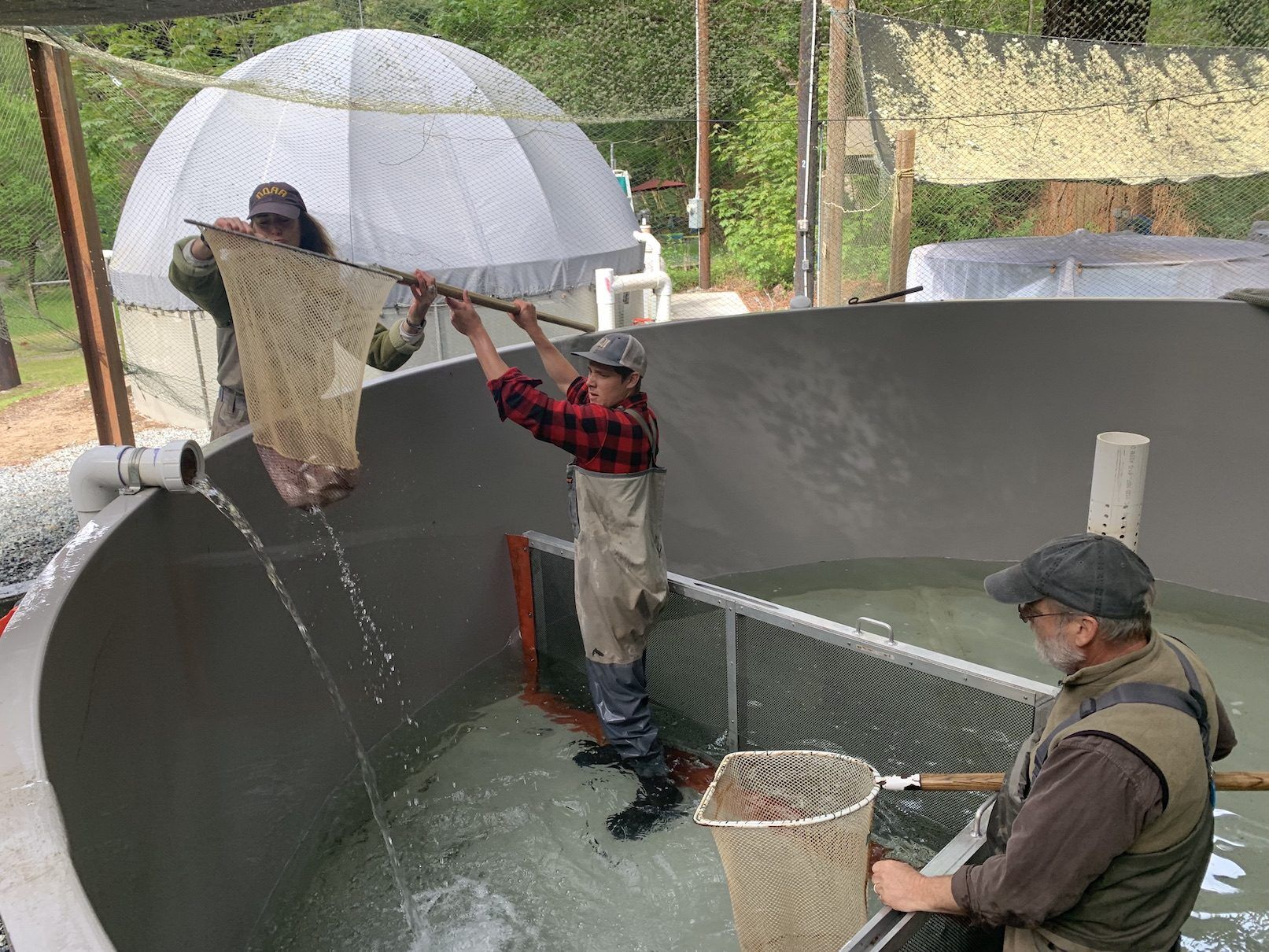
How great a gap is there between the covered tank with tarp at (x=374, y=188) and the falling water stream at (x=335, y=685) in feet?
15.3

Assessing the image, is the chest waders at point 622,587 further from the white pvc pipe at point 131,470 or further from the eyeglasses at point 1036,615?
the eyeglasses at point 1036,615

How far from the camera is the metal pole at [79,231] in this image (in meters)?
4.27

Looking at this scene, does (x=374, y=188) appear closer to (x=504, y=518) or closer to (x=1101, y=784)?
(x=504, y=518)

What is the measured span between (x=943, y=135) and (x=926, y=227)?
204 centimetres

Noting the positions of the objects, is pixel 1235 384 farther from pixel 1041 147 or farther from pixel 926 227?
pixel 926 227

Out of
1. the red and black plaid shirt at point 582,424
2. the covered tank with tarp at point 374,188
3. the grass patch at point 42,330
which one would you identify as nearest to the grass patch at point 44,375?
the grass patch at point 42,330

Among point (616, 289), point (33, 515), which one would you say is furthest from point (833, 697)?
point (616, 289)

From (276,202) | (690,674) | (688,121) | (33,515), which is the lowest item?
(690,674)

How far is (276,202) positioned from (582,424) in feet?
4.26

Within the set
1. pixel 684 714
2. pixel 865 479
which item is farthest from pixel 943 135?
pixel 684 714

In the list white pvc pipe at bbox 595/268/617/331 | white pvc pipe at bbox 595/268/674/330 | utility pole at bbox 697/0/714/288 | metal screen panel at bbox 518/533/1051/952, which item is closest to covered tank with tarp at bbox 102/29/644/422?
white pvc pipe at bbox 595/268/674/330

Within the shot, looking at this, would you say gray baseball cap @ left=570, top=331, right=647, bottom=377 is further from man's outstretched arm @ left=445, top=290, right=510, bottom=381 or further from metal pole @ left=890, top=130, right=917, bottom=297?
metal pole @ left=890, top=130, right=917, bottom=297

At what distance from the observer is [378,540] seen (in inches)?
141

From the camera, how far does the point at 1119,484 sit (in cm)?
303
